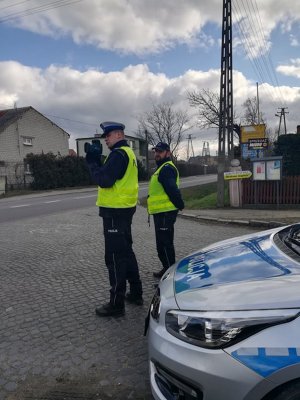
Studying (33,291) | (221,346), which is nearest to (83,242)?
(33,291)

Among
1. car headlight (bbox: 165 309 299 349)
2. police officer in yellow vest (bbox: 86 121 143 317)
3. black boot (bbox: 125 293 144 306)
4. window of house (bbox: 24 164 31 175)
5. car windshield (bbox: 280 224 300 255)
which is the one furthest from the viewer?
window of house (bbox: 24 164 31 175)

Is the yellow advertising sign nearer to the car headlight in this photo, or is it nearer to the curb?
the curb

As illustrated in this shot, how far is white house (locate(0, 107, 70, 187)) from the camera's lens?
31.8 m

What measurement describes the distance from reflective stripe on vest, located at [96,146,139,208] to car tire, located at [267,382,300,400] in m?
2.44

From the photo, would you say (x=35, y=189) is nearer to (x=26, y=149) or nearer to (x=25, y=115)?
(x=26, y=149)

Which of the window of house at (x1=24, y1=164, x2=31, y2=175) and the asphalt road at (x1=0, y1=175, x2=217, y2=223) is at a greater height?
the window of house at (x1=24, y1=164, x2=31, y2=175)

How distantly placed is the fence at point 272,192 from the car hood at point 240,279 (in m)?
10.4

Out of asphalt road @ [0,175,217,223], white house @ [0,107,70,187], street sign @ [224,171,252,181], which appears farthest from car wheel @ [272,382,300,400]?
white house @ [0,107,70,187]

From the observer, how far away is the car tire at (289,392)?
1.86m

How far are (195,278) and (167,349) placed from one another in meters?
0.55

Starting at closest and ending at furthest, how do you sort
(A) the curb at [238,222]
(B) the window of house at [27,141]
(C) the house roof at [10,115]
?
(A) the curb at [238,222] → (C) the house roof at [10,115] → (B) the window of house at [27,141]

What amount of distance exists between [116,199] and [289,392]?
2.49 meters

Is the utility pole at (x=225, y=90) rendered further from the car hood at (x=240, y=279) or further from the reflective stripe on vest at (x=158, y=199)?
the car hood at (x=240, y=279)

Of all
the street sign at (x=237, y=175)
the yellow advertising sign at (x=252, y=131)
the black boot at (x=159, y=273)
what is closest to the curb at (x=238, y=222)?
the street sign at (x=237, y=175)
